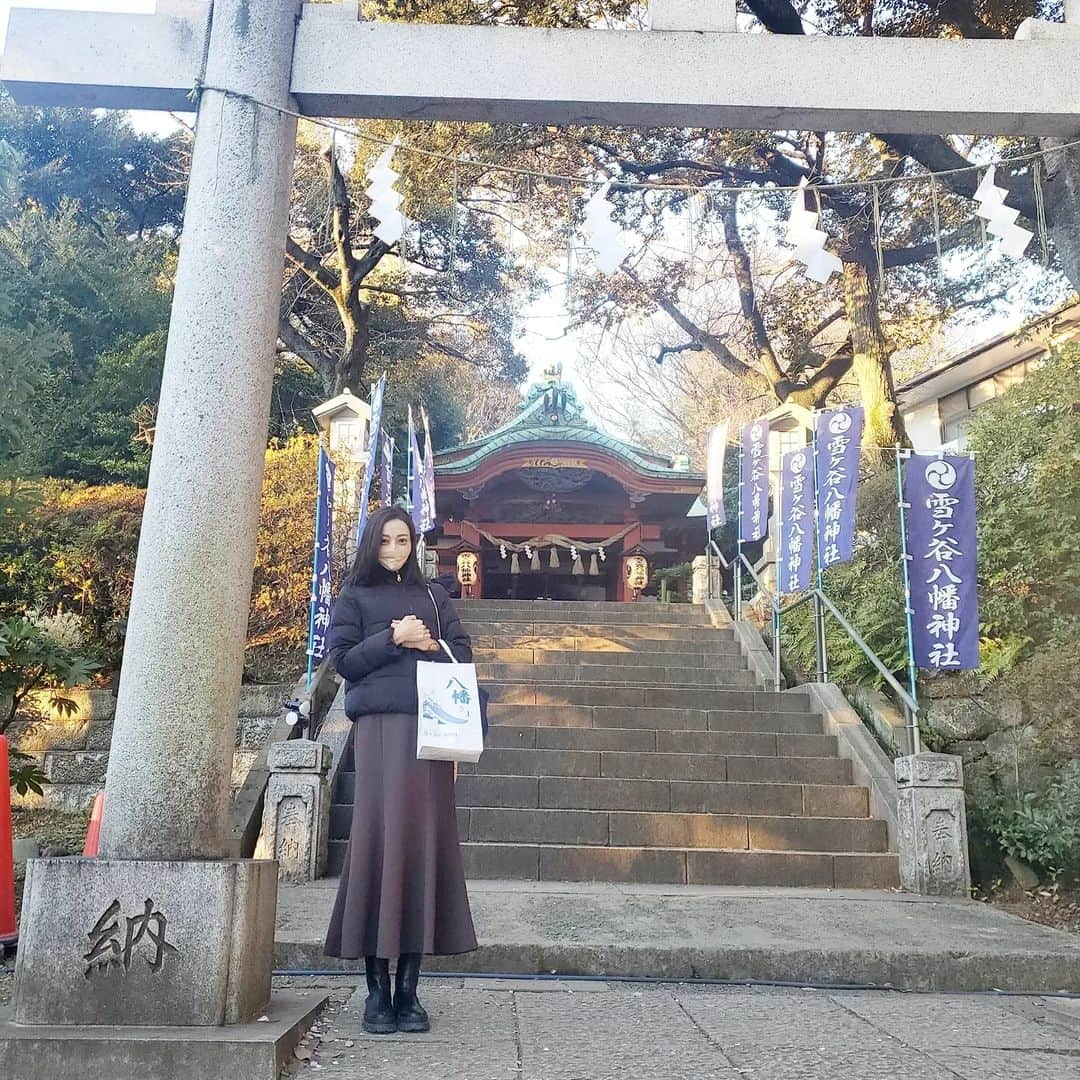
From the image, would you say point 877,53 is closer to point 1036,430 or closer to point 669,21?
point 669,21

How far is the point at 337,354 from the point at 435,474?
3.20 metres

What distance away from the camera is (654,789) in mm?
7023

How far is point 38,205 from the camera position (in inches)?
619

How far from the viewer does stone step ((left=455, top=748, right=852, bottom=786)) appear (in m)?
7.34

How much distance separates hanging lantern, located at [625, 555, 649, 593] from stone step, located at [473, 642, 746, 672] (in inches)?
254

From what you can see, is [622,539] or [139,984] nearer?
[139,984]

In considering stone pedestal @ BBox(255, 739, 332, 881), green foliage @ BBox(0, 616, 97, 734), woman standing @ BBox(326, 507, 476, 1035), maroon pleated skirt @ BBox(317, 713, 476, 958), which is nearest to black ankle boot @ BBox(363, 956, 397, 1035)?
woman standing @ BBox(326, 507, 476, 1035)

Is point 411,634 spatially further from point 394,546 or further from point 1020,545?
point 1020,545

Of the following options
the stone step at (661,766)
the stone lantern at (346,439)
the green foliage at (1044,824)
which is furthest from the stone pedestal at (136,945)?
the stone lantern at (346,439)

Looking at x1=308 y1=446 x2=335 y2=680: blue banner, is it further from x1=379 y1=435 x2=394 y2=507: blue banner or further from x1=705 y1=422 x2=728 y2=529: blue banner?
x1=705 y1=422 x2=728 y2=529: blue banner

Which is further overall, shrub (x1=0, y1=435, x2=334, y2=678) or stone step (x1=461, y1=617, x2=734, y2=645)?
stone step (x1=461, y1=617, x2=734, y2=645)

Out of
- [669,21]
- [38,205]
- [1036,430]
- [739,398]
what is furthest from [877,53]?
[739,398]

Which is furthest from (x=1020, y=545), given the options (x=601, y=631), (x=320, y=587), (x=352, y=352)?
(x=352, y=352)

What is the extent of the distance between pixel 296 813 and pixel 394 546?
11.1ft
